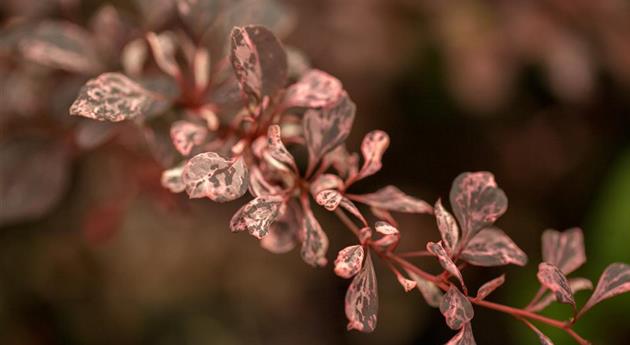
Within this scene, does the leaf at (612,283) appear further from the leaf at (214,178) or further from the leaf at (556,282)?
the leaf at (214,178)

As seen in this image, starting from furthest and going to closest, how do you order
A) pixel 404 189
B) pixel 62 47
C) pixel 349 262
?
pixel 404 189 < pixel 62 47 < pixel 349 262

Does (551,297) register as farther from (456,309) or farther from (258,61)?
(258,61)

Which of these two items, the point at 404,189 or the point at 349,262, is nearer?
the point at 349,262

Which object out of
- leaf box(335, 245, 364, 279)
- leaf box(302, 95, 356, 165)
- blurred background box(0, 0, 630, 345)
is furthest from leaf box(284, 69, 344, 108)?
blurred background box(0, 0, 630, 345)

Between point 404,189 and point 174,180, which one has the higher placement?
point 174,180

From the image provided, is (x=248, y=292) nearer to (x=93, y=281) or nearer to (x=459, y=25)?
(x=93, y=281)

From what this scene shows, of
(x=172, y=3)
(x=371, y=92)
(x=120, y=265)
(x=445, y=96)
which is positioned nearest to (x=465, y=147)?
(x=445, y=96)

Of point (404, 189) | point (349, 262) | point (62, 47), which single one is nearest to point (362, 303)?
point (349, 262)
